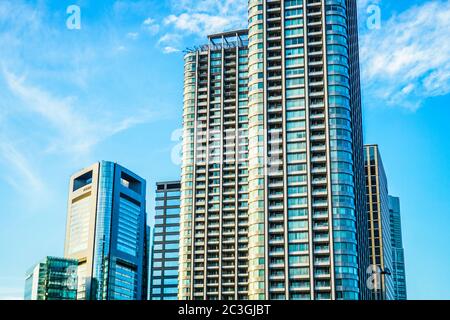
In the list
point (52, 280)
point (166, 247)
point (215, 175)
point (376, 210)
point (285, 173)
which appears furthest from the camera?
point (166, 247)

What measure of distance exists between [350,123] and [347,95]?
4.52m

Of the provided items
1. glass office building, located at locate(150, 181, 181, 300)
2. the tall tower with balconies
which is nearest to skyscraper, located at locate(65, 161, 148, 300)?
glass office building, located at locate(150, 181, 181, 300)

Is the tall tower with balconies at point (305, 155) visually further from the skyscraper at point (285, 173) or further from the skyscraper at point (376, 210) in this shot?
the skyscraper at point (376, 210)

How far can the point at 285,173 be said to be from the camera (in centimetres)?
10219

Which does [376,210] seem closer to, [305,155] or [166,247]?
[305,155]

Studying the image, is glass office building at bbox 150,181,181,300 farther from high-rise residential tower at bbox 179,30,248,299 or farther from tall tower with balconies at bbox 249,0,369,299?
tall tower with balconies at bbox 249,0,369,299

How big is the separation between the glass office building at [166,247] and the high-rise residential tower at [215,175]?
2399 inches

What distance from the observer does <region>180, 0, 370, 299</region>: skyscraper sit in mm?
96812

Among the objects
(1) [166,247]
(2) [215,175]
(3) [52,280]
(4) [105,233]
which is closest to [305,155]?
(2) [215,175]

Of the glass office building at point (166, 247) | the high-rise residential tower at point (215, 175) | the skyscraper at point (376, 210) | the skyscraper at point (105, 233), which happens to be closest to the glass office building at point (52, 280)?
the skyscraper at point (105, 233)

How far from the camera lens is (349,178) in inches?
3920

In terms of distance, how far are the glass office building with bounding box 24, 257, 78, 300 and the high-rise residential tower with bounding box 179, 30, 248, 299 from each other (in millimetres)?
45665

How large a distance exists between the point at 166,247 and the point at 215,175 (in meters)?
66.2
